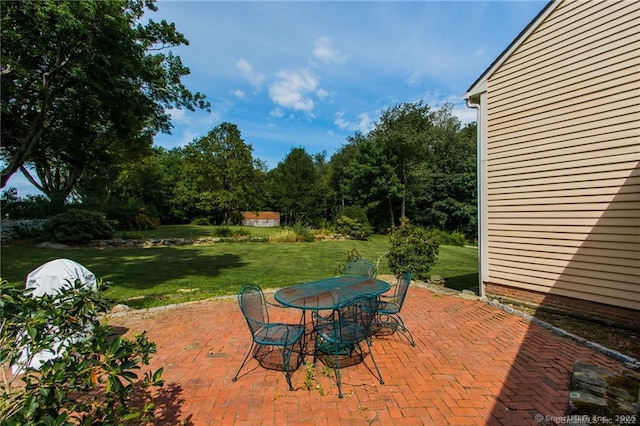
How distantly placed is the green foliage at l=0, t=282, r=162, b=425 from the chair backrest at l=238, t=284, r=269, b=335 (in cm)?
127

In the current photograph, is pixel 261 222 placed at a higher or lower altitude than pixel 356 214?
lower

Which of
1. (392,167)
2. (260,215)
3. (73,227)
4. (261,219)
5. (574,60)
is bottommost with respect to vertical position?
(73,227)

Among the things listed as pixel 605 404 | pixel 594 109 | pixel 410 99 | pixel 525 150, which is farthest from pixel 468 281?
pixel 410 99

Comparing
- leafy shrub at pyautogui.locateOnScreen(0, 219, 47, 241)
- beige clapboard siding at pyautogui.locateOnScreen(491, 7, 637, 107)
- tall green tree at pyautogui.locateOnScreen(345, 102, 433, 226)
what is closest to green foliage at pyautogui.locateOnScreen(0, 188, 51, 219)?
leafy shrub at pyautogui.locateOnScreen(0, 219, 47, 241)

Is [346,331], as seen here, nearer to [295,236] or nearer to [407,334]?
[407,334]

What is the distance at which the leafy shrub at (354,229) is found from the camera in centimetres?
1900

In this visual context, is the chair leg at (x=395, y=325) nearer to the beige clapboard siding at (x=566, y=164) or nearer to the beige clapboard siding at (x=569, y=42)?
the beige clapboard siding at (x=566, y=164)

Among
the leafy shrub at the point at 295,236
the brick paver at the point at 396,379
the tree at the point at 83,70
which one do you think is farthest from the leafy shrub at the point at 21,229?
the brick paver at the point at 396,379

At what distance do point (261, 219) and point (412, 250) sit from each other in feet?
77.0

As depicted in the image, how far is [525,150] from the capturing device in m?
5.38

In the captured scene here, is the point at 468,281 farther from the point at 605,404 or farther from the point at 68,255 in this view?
the point at 68,255

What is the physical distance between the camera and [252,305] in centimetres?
322

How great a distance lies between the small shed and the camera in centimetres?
2878

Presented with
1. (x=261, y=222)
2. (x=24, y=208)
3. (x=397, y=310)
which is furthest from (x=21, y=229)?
(x=261, y=222)
